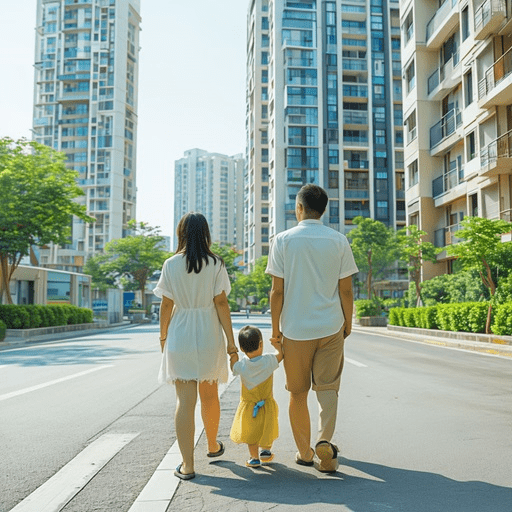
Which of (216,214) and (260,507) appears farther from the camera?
(216,214)

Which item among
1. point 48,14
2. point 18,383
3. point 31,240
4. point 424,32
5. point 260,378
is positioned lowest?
point 18,383

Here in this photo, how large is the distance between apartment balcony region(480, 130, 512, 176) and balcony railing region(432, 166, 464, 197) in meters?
4.67

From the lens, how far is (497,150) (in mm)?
26344

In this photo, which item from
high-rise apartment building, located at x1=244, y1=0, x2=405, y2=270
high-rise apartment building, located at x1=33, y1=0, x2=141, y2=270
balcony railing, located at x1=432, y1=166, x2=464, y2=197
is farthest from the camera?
high-rise apartment building, located at x1=33, y1=0, x2=141, y2=270

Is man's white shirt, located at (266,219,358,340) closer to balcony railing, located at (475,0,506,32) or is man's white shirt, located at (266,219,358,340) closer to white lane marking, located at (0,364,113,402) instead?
white lane marking, located at (0,364,113,402)

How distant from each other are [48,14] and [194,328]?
358ft

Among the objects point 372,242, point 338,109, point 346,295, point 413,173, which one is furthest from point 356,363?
point 338,109

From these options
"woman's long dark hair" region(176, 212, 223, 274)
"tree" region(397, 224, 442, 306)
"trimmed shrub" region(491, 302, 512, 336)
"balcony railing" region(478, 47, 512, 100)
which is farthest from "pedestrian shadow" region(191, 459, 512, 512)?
"tree" region(397, 224, 442, 306)

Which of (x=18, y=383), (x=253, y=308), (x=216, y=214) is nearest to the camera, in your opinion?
(x=18, y=383)

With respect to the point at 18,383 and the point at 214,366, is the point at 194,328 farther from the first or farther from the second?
the point at 18,383

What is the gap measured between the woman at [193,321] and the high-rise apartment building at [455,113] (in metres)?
23.4

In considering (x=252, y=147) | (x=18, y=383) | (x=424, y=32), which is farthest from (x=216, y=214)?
(x=18, y=383)

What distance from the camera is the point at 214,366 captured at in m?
4.29

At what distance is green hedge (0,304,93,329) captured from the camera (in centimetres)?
2509
